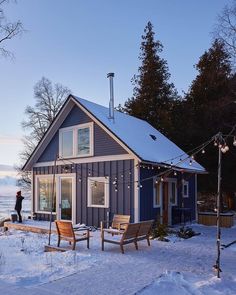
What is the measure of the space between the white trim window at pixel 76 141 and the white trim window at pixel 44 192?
67.7 inches

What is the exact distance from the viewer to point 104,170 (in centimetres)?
1552

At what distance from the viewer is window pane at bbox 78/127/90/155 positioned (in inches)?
647

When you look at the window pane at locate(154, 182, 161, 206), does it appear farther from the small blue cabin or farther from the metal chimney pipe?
the metal chimney pipe

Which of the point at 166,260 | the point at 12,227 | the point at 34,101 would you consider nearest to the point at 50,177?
the point at 12,227

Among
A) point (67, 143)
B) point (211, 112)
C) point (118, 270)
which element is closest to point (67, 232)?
point (118, 270)

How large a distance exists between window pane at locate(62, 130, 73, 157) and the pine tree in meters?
12.5

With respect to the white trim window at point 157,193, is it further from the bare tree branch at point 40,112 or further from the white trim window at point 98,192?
the bare tree branch at point 40,112

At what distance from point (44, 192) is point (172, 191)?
6.23 metres

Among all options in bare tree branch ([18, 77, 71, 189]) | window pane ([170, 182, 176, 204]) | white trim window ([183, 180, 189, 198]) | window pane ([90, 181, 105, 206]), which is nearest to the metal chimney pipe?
window pane ([90, 181, 105, 206])

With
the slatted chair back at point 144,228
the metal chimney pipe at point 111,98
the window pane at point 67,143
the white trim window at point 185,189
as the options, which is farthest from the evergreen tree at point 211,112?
the slatted chair back at point 144,228

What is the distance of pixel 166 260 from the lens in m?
9.50

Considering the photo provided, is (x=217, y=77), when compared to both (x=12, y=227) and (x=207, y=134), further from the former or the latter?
(x=12, y=227)

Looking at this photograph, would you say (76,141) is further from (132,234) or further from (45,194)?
(132,234)

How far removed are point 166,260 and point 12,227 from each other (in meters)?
9.73
